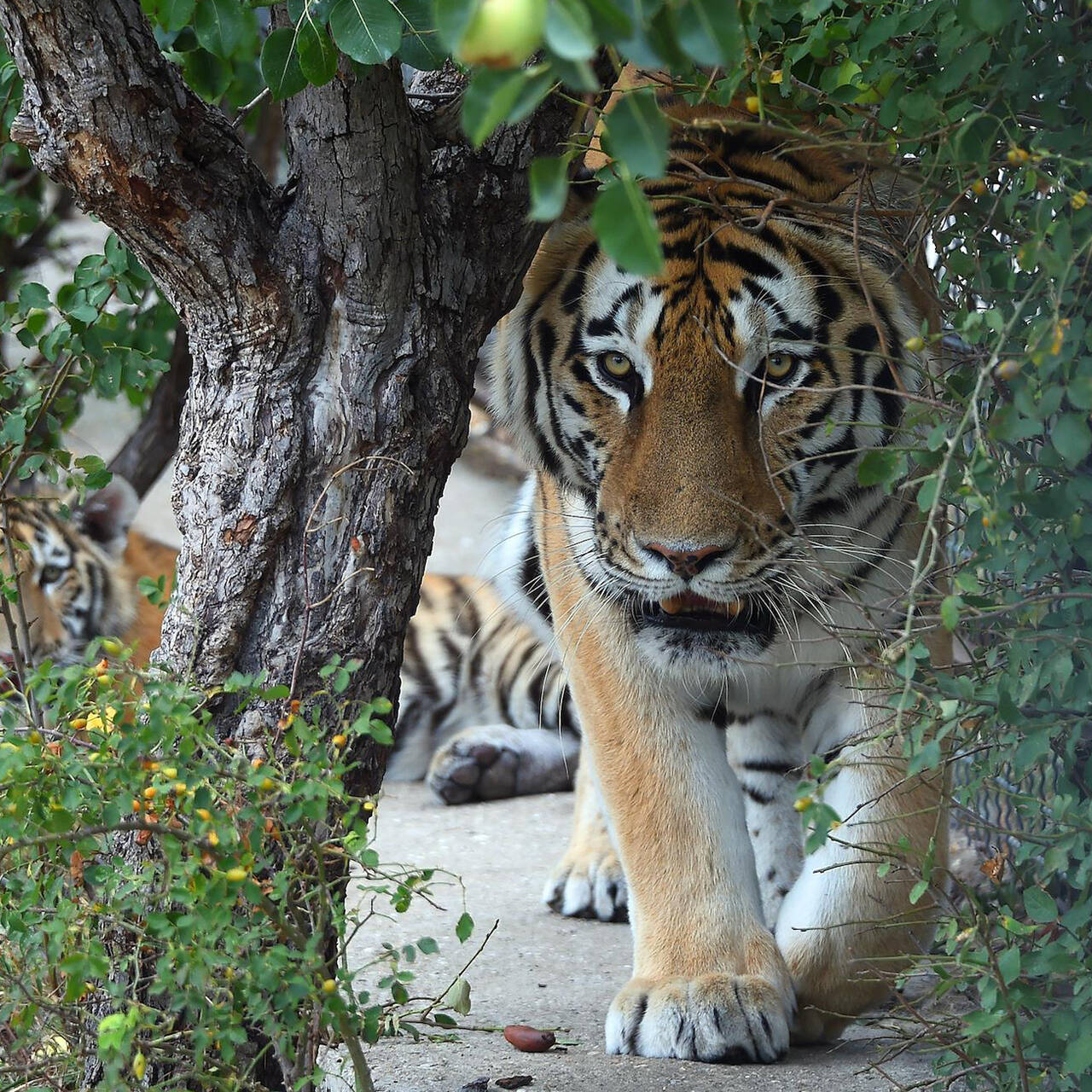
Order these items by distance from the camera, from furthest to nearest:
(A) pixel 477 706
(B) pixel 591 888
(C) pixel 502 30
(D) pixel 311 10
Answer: (A) pixel 477 706
(B) pixel 591 888
(D) pixel 311 10
(C) pixel 502 30

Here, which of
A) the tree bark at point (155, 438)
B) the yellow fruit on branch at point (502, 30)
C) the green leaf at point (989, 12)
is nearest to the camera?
the yellow fruit on branch at point (502, 30)

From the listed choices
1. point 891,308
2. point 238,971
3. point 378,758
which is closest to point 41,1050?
point 238,971

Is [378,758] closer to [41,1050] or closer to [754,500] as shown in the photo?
[41,1050]

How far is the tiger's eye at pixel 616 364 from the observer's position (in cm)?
262

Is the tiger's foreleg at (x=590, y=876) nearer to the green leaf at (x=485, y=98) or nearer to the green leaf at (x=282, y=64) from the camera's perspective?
the green leaf at (x=282, y=64)

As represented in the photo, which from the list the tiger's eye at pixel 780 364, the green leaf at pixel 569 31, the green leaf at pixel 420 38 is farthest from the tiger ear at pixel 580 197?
the green leaf at pixel 569 31

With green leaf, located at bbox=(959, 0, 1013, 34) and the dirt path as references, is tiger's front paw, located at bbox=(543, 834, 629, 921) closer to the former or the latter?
the dirt path

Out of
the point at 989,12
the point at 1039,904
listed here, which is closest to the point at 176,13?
the point at 989,12

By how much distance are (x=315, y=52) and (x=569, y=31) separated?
1125 millimetres

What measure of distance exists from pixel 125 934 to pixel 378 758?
43 cm

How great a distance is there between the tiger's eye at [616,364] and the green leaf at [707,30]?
5.49ft

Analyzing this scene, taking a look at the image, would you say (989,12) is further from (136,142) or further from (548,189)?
(136,142)

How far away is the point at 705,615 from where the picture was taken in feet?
8.52

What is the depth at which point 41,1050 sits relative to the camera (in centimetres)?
190
